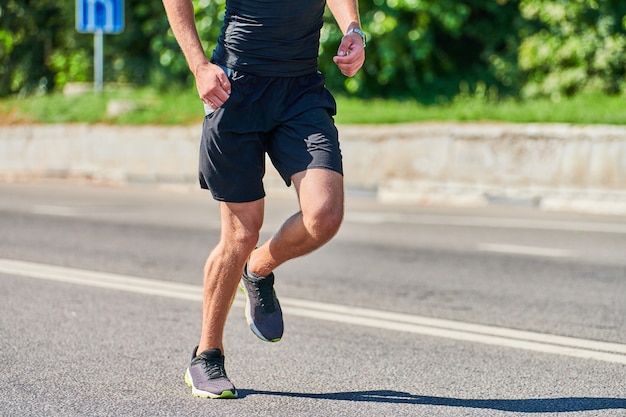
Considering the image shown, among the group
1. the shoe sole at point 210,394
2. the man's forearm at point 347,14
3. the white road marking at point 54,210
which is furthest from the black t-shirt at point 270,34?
the white road marking at point 54,210

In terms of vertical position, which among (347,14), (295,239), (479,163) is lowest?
(479,163)

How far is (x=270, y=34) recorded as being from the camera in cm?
427

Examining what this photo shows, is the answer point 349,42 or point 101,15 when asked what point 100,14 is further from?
point 349,42

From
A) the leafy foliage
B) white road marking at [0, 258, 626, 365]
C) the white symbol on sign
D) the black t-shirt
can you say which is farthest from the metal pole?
the black t-shirt

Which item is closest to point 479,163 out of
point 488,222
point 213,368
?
point 488,222

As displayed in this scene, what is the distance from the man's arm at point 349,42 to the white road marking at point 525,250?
17.4ft

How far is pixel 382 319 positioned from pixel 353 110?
1133 centimetres

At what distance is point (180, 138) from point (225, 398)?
45.1ft

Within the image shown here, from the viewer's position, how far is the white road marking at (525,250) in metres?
9.48

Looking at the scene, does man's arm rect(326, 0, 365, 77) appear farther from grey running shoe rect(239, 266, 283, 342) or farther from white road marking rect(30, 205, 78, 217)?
white road marking rect(30, 205, 78, 217)

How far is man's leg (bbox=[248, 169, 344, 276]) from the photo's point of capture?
4.21 m

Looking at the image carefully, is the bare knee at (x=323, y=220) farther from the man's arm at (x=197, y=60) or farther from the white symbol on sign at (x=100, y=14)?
the white symbol on sign at (x=100, y=14)

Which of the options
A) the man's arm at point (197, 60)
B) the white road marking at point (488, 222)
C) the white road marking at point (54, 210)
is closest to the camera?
the man's arm at point (197, 60)

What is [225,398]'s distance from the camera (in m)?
4.47
